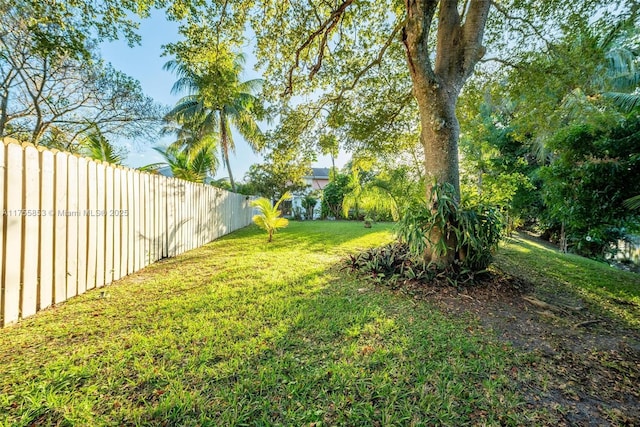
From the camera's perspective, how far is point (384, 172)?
9188 millimetres

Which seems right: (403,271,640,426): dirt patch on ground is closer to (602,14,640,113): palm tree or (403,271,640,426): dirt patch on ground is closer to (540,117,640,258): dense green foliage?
(540,117,640,258): dense green foliage

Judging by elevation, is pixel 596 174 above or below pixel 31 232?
above

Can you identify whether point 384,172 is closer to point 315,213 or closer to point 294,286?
point 294,286

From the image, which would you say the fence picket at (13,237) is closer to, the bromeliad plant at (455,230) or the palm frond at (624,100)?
the bromeliad plant at (455,230)

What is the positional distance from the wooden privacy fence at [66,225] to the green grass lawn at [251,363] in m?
0.28

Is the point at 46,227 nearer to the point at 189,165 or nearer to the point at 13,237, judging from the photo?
the point at 13,237

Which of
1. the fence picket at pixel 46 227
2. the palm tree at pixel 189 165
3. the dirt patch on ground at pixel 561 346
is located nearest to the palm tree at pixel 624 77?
the dirt patch on ground at pixel 561 346

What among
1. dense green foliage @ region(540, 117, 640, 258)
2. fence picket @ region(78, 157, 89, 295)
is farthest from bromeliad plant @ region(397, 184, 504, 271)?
fence picket @ region(78, 157, 89, 295)

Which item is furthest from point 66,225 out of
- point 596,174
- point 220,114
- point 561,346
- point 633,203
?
point 220,114

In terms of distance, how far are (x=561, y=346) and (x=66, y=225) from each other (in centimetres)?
500

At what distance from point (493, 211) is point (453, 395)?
3.02 m

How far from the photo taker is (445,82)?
3.64m

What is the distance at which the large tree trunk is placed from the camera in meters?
3.48

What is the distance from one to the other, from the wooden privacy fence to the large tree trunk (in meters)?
4.51
